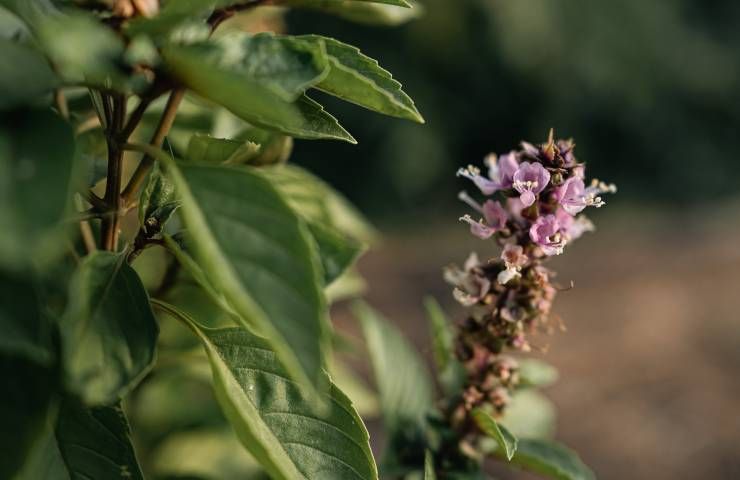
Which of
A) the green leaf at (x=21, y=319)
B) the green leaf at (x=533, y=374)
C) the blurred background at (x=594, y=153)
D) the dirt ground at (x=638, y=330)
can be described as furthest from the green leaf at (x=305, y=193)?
the blurred background at (x=594, y=153)

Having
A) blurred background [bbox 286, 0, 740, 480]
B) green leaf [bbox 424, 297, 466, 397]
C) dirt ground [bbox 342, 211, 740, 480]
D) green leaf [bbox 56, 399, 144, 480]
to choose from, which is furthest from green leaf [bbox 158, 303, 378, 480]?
blurred background [bbox 286, 0, 740, 480]

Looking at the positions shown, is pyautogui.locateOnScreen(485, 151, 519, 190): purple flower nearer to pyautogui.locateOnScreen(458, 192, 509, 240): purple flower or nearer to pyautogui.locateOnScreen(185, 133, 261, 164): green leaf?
pyautogui.locateOnScreen(458, 192, 509, 240): purple flower

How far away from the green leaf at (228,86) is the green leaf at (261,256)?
4 centimetres

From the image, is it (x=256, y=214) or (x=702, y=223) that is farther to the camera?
(x=702, y=223)

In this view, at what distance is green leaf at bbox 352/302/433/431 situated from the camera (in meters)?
1.00

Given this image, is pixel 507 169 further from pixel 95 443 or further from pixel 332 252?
pixel 95 443

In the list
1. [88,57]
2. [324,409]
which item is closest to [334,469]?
[324,409]

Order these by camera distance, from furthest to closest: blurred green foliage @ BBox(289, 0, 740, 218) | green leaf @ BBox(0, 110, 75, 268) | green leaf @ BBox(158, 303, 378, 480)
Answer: blurred green foliage @ BBox(289, 0, 740, 218), green leaf @ BBox(158, 303, 378, 480), green leaf @ BBox(0, 110, 75, 268)

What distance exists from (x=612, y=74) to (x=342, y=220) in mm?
5059

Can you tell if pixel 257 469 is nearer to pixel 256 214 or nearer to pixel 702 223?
A: pixel 256 214

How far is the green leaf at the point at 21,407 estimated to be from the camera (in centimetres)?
53

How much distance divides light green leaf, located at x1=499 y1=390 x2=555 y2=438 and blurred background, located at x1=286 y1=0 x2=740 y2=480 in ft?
9.09

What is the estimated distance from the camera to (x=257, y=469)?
3.51ft

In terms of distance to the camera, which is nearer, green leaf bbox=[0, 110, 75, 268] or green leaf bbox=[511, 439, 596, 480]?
green leaf bbox=[0, 110, 75, 268]
